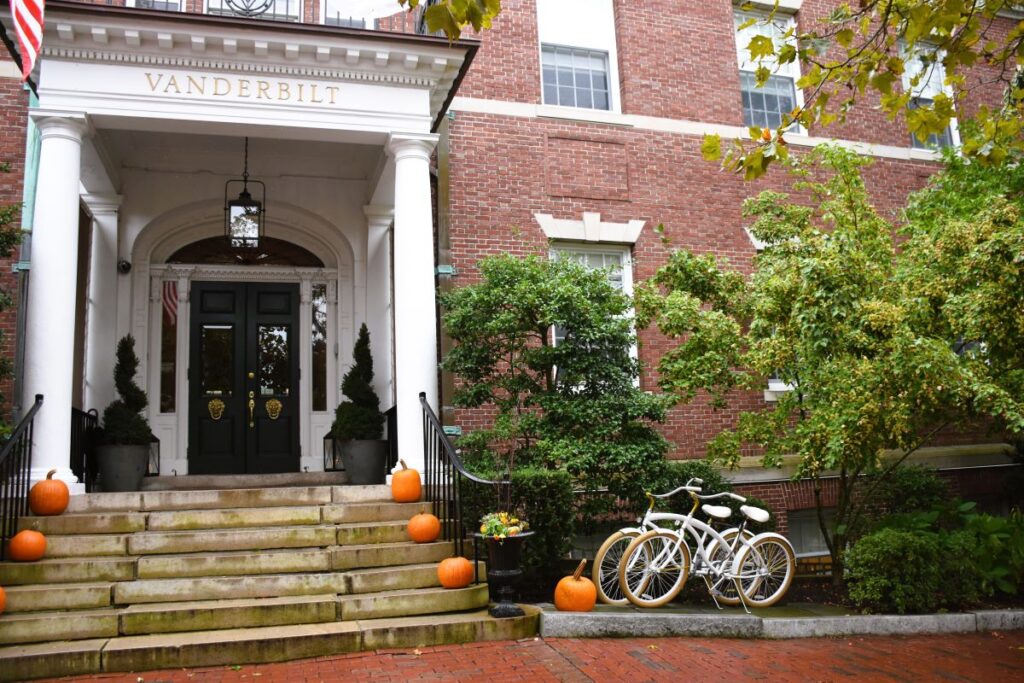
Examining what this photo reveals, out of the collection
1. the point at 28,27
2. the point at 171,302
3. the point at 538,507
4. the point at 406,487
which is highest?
the point at 28,27

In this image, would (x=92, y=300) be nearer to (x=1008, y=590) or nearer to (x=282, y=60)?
(x=282, y=60)

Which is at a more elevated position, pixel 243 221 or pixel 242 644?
pixel 243 221

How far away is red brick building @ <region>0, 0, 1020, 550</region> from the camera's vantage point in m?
8.48

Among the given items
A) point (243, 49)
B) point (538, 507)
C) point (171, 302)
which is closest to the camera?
point (538, 507)

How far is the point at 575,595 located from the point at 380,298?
5.20 meters

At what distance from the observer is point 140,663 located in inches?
211

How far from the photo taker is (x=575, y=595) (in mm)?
6594

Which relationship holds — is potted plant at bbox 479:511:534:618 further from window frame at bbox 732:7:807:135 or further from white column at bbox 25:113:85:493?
window frame at bbox 732:7:807:135

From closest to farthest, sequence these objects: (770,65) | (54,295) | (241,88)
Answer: (54,295) → (241,88) → (770,65)

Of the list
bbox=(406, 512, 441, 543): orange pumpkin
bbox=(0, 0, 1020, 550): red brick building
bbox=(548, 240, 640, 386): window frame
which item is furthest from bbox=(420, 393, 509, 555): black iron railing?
bbox=(548, 240, 640, 386): window frame

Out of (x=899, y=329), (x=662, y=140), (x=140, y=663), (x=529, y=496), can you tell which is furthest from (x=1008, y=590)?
→ (x=140, y=663)

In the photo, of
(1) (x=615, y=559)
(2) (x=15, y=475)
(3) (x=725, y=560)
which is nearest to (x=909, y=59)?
(3) (x=725, y=560)

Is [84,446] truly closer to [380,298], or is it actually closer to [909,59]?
[380,298]

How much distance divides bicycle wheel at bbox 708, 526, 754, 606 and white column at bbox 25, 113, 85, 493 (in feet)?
18.5
